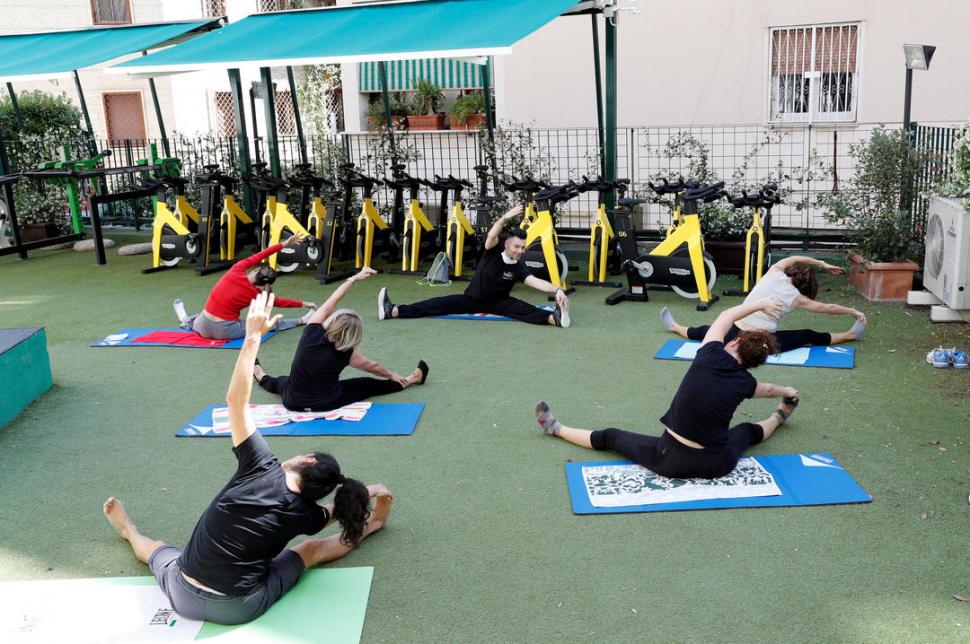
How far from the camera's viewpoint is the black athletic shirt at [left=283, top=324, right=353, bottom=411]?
17.7 ft

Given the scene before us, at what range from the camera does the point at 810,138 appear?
11211 millimetres

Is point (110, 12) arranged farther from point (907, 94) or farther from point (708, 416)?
point (708, 416)

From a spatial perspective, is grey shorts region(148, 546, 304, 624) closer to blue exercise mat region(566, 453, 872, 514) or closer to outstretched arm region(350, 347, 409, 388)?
blue exercise mat region(566, 453, 872, 514)

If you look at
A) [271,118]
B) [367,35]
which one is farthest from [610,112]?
[271,118]

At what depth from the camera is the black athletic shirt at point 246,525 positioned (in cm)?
327

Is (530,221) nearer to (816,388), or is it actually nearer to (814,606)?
(816,388)

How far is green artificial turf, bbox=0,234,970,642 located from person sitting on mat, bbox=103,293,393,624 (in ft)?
1.46

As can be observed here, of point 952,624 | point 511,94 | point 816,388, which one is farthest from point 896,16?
point 952,624

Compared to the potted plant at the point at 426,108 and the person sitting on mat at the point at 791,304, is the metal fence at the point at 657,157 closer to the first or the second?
the potted plant at the point at 426,108

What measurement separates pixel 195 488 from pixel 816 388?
Answer: 3.79 metres

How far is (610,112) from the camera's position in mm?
9172

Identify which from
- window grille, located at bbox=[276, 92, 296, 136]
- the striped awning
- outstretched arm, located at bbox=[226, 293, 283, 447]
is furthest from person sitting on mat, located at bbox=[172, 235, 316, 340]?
window grille, located at bbox=[276, 92, 296, 136]

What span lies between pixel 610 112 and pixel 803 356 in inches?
150

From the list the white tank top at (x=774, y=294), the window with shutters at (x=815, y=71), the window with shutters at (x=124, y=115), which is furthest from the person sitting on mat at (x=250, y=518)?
the window with shutters at (x=124, y=115)
